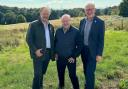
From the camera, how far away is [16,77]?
10.8m

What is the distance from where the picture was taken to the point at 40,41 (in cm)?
820

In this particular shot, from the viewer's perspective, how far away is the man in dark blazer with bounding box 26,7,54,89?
812cm

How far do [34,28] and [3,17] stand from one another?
186 feet

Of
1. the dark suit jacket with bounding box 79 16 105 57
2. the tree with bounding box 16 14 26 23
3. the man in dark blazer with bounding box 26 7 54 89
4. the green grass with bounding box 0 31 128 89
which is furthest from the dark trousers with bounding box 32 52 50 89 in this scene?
the tree with bounding box 16 14 26 23

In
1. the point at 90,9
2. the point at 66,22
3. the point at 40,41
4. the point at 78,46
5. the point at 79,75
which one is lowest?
the point at 79,75

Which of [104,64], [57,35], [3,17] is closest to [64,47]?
[57,35]

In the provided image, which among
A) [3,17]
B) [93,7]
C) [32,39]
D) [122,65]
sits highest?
[93,7]

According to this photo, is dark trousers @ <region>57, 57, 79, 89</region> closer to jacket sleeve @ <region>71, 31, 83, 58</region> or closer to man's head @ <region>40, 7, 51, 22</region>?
jacket sleeve @ <region>71, 31, 83, 58</region>

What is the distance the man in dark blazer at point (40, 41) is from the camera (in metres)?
8.12

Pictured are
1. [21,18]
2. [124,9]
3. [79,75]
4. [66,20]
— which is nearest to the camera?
[66,20]

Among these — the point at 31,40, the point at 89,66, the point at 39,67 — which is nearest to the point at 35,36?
the point at 31,40

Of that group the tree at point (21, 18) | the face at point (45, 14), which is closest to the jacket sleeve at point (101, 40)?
the face at point (45, 14)

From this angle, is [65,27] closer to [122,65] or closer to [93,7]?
[93,7]

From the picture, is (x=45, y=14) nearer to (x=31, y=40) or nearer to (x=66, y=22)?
(x=66, y=22)
